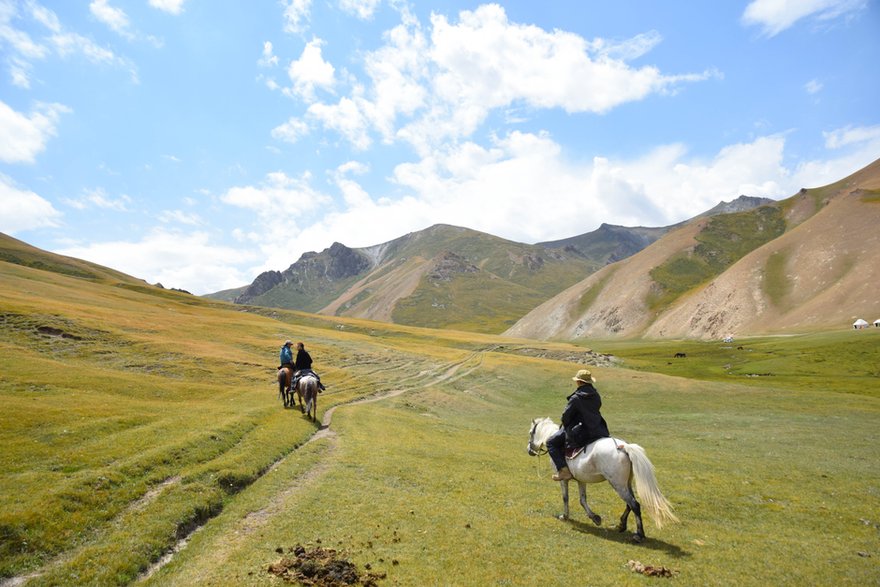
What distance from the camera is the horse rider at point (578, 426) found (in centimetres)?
1485

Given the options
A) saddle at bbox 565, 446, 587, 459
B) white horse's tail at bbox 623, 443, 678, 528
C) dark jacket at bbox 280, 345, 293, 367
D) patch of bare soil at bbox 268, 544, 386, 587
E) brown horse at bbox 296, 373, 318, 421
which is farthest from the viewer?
dark jacket at bbox 280, 345, 293, 367

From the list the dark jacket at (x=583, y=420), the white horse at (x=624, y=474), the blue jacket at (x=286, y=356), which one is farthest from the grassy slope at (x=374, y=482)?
the blue jacket at (x=286, y=356)

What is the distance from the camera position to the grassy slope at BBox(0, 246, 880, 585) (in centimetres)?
1171

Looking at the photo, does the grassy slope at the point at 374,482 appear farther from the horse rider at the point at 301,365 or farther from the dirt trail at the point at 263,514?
the horse rider at the point at 301,365

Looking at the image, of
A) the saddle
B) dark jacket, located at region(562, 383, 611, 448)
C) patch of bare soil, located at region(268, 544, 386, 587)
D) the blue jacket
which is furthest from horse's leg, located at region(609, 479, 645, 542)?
the blue jacket

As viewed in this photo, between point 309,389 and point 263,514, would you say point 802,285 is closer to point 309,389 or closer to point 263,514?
point 309,389

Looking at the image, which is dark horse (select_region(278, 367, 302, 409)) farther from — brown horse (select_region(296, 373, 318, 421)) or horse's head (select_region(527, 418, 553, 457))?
horse's head (select_region(527, 418, 553, 457))

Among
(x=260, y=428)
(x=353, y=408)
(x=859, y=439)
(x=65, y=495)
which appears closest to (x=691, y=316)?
(x=859, y=439)

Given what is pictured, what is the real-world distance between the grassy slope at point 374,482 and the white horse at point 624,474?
3.34 feet

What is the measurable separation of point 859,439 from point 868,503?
17.5 m

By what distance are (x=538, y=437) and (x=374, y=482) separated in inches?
280

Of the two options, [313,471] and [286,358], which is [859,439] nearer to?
[313,471]

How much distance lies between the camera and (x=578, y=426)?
15.0m

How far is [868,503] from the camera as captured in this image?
1820 centimetres
